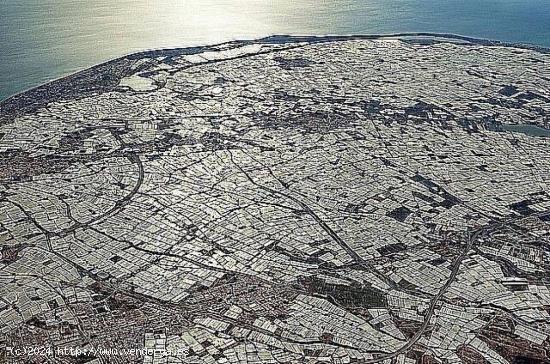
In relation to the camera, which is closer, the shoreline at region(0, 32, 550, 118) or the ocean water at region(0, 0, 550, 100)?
the shoreline at region(0, 32, 550, 118)

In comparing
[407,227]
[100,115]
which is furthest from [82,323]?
[100,115]

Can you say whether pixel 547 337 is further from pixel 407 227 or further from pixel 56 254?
pixel 56 254

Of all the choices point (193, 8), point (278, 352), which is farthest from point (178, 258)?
point (193, 8)

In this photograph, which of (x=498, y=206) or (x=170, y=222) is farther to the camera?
(x=498, y=206)

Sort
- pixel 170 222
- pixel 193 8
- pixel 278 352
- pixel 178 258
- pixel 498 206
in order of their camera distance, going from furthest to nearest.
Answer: pixel 193 8 < pixel 498 206 < pixel 170 222 < pixel 178 258 < pixel 278 352

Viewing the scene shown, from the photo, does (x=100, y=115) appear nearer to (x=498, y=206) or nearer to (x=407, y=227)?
(x=407, y=227)

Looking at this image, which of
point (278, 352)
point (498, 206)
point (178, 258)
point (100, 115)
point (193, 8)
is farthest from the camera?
point (193, 8)

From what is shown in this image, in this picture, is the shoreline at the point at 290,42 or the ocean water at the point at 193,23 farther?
the ocean water at the point at 193,23

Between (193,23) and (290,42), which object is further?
(193,23)
